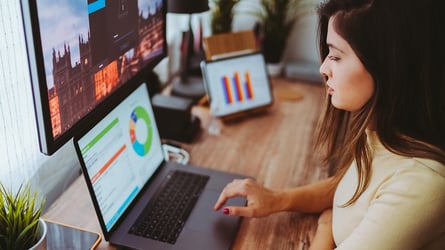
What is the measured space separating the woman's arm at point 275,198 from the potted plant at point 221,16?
93 cm

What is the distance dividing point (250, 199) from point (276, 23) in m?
1.12

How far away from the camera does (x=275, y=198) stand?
1154 millimetres

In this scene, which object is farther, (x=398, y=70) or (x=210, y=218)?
(x=210, y=218)

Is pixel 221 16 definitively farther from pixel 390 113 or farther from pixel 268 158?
pixel 390 113

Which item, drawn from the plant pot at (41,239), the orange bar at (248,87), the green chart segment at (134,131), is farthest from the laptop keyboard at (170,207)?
the orange bar at (248,87)

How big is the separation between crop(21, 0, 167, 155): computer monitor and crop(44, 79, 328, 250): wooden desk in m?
0.32

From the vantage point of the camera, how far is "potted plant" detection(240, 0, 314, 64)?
2010 mm

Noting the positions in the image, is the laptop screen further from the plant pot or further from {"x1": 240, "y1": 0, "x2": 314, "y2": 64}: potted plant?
{"x1": 240, "y1": 0, "x2": 314, "y2": 64}: potted plant

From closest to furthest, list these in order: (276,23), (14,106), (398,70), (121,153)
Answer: (398,70), (14,106), (121,153), (276,23)

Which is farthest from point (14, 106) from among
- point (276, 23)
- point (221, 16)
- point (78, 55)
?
point (276, 23)

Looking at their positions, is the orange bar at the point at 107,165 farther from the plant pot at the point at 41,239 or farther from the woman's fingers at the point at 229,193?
the woman's fingers at the point at 229,193

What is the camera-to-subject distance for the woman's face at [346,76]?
87 centimetres

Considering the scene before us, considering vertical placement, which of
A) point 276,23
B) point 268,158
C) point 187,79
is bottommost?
Result: point 268,158

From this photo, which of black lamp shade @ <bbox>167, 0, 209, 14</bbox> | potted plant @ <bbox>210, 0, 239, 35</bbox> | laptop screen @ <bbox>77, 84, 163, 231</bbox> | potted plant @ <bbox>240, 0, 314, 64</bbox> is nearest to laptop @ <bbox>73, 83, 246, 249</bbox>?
laptop screen @ <bbox>77, 84, 163, 231</bbox>
